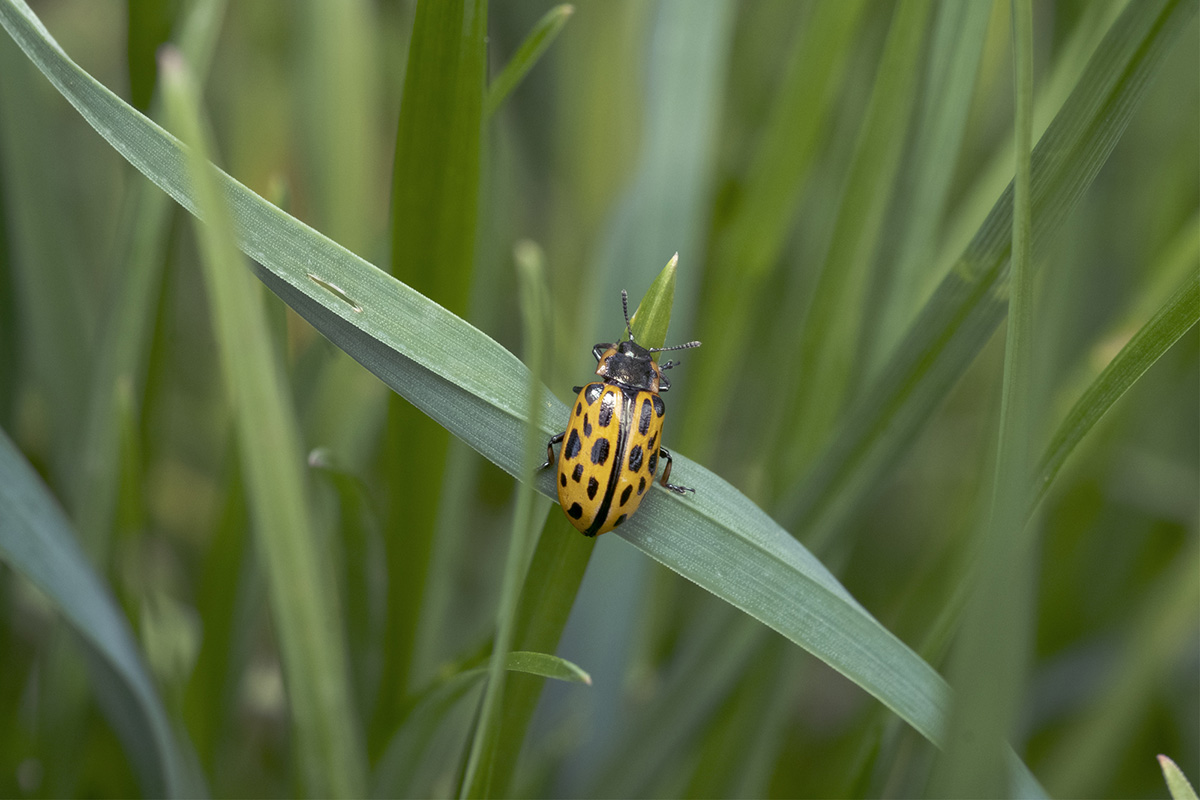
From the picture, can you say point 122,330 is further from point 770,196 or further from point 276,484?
point 770,196

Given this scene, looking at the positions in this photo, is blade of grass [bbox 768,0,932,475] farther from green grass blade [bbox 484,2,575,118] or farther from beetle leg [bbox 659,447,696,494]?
green grass blade [bbox 484,2,575,118]

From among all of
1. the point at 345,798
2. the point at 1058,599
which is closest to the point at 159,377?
the point at 345,798

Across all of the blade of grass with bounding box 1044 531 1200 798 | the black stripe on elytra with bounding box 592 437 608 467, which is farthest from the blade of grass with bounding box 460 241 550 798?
the blade of grass with bounding box 1044 531 1200 798

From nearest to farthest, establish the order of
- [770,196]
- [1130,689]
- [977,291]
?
[977,291] < [1130,689] < [770,196]

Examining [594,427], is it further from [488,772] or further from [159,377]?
[159,377]

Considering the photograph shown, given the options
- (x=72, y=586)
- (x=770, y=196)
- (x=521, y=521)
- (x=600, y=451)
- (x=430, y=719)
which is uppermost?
(x=770, y=196)

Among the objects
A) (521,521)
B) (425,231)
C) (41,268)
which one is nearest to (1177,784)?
(521,521)
